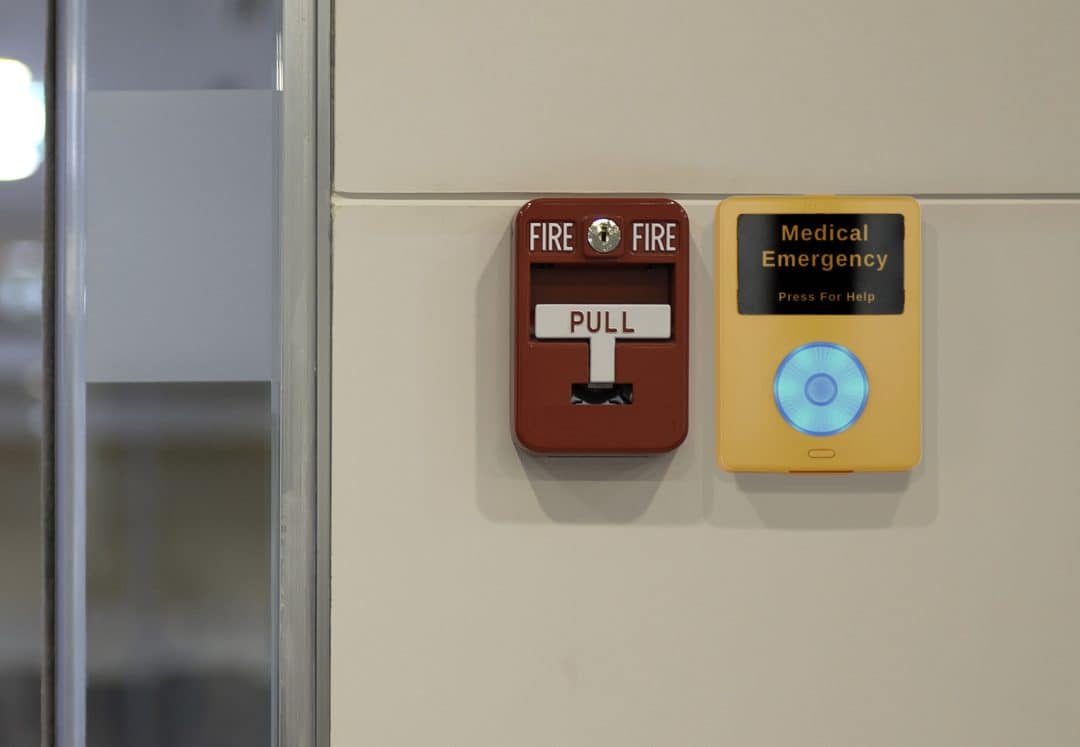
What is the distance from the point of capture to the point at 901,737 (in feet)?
2.07

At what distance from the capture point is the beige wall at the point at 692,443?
626 mm

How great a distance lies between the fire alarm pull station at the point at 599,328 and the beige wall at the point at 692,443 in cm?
4

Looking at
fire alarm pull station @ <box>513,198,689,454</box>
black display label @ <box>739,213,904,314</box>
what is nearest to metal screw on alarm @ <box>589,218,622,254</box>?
fire alarm pull station @ <box>513,198,689,454</box>

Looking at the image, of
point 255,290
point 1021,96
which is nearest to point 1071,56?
point 1021,96

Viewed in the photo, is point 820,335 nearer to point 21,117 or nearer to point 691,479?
point 691,479

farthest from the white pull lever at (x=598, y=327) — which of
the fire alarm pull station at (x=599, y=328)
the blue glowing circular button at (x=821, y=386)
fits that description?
the blue glowing circular button at (x=821, y=386)

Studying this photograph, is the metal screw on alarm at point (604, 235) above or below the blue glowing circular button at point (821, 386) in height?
above

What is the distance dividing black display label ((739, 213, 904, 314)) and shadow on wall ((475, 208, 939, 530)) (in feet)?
0.13

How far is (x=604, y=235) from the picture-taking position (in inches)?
23.3

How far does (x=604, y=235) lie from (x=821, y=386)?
0.71 feet

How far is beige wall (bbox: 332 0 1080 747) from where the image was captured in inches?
24.6

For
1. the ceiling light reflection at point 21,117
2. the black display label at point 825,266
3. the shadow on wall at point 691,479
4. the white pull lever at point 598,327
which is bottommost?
the shadow on wall at point 691,479

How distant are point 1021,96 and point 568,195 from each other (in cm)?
40

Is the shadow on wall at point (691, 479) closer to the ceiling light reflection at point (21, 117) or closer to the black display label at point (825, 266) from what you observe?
the black display label at point (825, 266)
